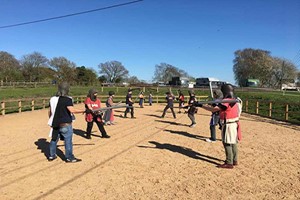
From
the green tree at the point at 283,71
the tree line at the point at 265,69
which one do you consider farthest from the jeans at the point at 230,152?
the green tree at the point at 283,71

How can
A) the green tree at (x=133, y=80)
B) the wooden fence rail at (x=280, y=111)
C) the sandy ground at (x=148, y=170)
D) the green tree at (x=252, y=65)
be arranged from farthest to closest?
1. the green tree at (x=133, y=80)
2. the green tree at (x=252, y=65)
3. the wooden fence rail at (x=280, y=111)
4. the sandy ground at (x=148, y=170)

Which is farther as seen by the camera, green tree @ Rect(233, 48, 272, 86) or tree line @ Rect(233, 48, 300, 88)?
green tree @ Rect(233, 48, 272, 86)

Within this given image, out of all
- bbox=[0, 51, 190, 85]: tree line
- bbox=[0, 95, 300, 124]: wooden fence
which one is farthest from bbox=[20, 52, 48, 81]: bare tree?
bbox=[0, 95, 300, 124]: wooden fence

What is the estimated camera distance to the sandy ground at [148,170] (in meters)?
4.93

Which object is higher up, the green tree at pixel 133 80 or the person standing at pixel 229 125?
the green tree at pixel 133 80

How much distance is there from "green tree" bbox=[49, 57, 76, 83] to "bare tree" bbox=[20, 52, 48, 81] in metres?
2.15

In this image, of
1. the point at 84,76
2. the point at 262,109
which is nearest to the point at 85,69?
the point at 84,76

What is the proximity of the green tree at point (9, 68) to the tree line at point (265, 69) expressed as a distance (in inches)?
1823

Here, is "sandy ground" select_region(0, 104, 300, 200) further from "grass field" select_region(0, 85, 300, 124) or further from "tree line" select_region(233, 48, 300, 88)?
"tree line" select_region(233, 48, 300, 88)

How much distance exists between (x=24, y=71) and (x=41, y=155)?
57.1 meters

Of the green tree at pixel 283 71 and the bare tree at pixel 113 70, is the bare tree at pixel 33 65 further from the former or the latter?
the green tree at pixel 283 71

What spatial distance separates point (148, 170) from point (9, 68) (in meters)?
59.4

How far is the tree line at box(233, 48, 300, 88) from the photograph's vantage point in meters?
66.8

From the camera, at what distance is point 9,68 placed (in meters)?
58.1
